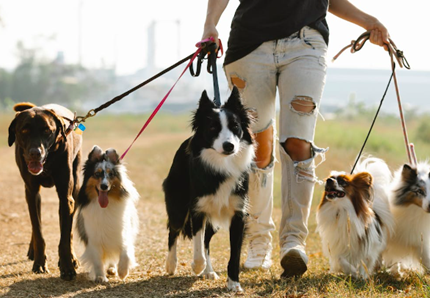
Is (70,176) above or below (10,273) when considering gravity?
above

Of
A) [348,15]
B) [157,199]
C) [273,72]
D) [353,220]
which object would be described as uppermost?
[348,15]

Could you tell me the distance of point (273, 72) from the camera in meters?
5.00

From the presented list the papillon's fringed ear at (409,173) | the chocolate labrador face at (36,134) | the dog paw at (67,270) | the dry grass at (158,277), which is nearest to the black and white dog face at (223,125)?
the dry grass at (158,277)

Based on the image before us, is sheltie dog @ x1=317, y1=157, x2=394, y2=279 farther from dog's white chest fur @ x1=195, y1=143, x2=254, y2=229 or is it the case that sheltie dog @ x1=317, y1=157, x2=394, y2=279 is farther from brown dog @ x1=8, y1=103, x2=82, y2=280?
brown dog @ x1=8, y1=103, x2=82, y2=280

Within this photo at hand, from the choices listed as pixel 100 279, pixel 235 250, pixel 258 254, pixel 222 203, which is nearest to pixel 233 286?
pixel 235 250

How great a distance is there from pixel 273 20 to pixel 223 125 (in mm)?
1103

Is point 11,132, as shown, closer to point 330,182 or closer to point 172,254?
point 172,254

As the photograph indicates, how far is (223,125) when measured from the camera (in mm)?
4348

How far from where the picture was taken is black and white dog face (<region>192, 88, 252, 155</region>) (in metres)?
4.28

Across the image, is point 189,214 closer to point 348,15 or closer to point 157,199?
point 348,15

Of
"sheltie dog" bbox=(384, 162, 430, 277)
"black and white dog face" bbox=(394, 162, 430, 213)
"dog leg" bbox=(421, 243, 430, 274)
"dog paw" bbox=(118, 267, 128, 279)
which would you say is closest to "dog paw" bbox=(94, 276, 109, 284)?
"dog paw" bbox=(118, 267, 128, 279)

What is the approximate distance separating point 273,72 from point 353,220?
1.39 m

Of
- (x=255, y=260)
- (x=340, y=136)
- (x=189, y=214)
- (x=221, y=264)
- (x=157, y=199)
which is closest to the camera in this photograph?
(x=189, y=214)

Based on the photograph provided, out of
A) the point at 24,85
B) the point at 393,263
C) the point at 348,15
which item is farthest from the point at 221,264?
the point at 24,85
